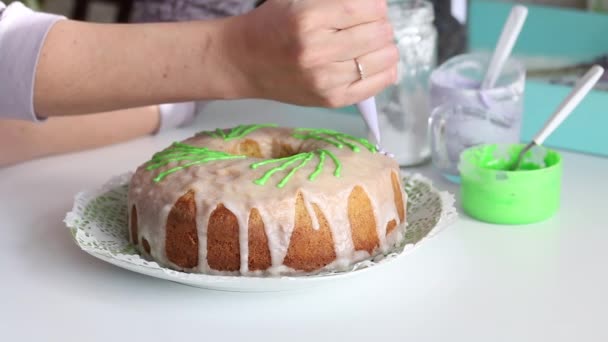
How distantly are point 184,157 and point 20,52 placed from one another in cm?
25

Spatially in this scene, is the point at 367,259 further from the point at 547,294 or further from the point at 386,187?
the point at 547,294

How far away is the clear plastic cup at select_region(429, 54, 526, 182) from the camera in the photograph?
1.16 meters

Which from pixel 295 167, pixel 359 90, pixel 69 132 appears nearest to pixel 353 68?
pixel 359 90

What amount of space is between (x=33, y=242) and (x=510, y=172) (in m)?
0.60

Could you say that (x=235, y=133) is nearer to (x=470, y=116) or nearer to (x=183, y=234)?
(x=183, y=234)

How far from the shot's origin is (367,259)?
36.1 inches

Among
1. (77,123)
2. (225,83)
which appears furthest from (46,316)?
(77,123)

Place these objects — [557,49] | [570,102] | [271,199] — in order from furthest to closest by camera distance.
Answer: [557,49], [570,102], [271,199]

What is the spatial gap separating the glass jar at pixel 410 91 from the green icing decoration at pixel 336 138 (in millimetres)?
217

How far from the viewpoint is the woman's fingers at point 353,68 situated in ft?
3.02

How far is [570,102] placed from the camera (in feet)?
3.59

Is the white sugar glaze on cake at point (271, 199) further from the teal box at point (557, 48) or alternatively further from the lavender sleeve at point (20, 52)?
the teal box at point (557, 48)

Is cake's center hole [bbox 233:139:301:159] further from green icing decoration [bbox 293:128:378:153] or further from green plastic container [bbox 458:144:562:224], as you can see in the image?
green plastic container [bbox 458:144:562:224]

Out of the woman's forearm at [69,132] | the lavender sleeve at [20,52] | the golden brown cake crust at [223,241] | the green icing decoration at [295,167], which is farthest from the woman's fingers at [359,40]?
the woman's forearm at [69,132]
